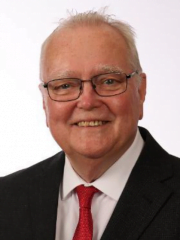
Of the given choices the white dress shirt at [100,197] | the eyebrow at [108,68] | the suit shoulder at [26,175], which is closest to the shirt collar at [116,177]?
the white dress shirt at [100,197]

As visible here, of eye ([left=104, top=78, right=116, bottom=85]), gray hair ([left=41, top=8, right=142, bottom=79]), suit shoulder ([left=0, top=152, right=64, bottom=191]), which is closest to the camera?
eye ([left=104, top=78, right=116, bottom=85])

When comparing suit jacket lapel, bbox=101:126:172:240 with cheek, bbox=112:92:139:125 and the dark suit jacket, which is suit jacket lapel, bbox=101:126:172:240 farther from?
cheek, bbox=112:92:139:125

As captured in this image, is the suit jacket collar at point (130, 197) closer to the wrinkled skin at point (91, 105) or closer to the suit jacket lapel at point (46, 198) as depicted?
the suit jacket lapel at point (46, 198)

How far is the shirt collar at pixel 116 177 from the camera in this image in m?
2.75

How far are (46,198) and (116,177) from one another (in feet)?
1.24

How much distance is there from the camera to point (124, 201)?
104 inches

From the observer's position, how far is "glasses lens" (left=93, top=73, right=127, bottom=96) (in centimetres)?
265

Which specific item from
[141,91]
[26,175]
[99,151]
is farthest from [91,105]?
[26,175]

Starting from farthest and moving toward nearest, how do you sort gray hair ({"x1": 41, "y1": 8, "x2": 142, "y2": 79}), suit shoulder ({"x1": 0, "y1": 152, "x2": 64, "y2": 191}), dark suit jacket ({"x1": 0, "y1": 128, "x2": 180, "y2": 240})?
suit shoulder ({"x1": 0, "y1": 152, "x2": 64, "y2": 191}) < gray hair ({"x1": 41, "y1": 8, "x2": 142, "y2": 79}) < dark suit jacket ({"x1": 0, "y1": 128, "x2": 180, "y2": 240})

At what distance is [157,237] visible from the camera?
2518 mm

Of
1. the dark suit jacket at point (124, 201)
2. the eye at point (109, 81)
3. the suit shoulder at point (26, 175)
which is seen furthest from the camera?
the suit shoulder at point (26, 175)

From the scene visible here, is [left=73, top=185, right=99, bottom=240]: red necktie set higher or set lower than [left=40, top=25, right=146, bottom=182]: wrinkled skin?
lower

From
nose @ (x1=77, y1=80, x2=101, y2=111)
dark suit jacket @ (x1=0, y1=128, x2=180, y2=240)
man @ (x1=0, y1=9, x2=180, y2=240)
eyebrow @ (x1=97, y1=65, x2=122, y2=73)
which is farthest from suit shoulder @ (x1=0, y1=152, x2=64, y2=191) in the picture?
eyebrow @ (x1=97, y1=65, x2=122, y2=73)

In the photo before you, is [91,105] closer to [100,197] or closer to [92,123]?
[92,123]
